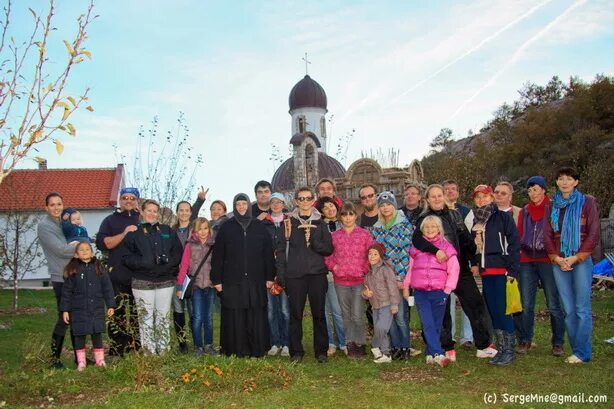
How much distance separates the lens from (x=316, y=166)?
3544cm

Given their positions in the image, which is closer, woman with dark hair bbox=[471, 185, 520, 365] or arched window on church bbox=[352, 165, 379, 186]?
woman with dark hair bbox=[471, 185, 520, 365]

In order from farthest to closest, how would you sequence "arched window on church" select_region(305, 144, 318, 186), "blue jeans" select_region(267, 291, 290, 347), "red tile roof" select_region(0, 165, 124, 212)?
1. "arched window on church" select_region(305, 144, 318, 186)
2. "red tile roof" select_region(0, 165, 124, 212)
3. "blue jeans" select_region(267, 291, 290, 347)

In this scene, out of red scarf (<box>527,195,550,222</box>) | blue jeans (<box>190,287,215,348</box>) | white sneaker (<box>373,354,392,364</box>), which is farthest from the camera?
blue jeans (<box>190,287,215,348</box>)

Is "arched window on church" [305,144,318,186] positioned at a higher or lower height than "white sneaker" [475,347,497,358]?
higher

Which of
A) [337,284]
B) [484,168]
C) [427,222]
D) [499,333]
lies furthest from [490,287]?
[484,168]

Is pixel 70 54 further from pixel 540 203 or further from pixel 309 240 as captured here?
pixel 540 203

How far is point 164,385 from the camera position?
19.5ft

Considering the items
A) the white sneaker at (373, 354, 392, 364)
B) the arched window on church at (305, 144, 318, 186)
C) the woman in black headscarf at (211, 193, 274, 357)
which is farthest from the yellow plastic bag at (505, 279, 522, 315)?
the arched window on church at (305, 144, 318, 186)

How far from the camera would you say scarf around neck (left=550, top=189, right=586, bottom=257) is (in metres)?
6.90

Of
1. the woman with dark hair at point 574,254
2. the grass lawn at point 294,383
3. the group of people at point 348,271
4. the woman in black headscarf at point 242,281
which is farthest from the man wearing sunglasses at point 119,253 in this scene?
the woman with dark hair at point 574,254

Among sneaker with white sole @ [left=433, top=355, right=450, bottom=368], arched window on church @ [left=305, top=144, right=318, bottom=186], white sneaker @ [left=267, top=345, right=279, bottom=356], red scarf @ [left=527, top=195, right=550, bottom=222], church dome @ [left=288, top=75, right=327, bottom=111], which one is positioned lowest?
white sneaker @ [left=267, top=345, right=279, bottom=356]

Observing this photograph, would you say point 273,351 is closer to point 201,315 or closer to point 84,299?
point 201,315

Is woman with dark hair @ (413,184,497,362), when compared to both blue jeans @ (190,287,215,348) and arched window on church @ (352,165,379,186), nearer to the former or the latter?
blue jeans @ (190,287,215,348)

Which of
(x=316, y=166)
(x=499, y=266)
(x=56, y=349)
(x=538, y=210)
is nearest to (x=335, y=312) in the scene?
(x=499, y=266)
